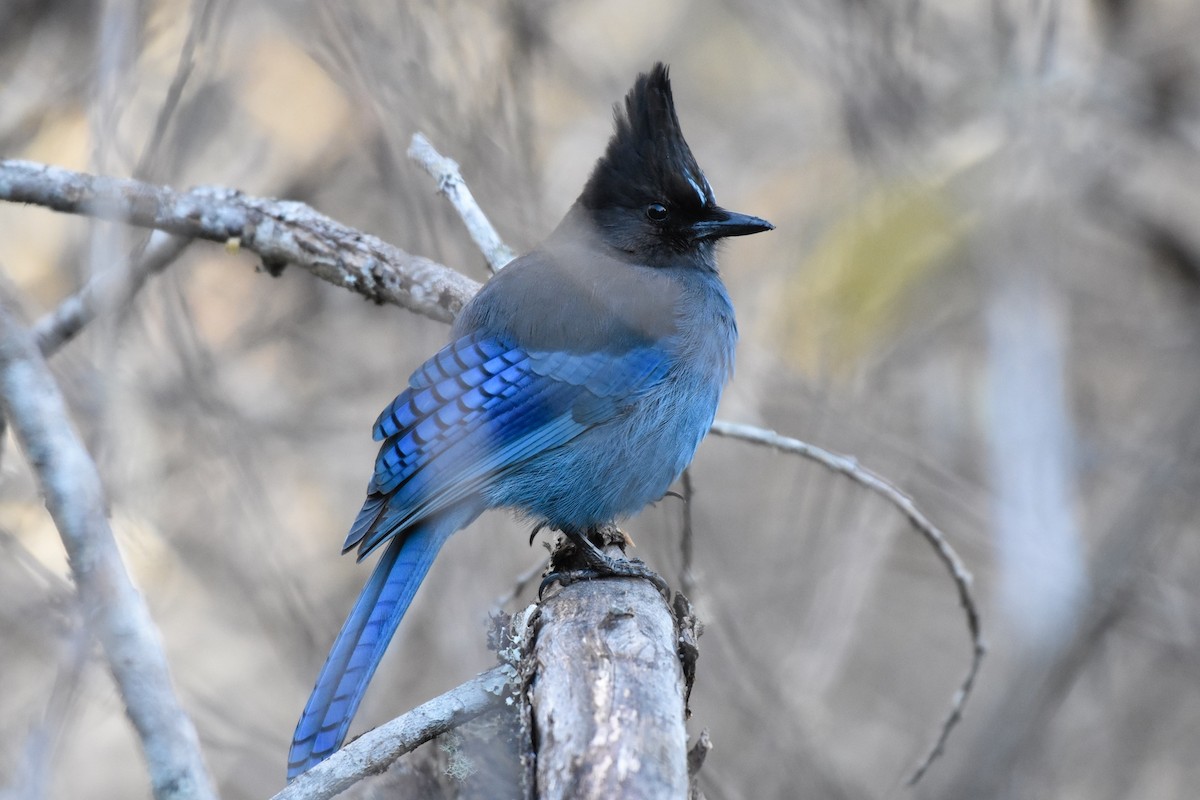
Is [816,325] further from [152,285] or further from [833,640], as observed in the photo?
[152,285]

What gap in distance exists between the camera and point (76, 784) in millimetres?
5582

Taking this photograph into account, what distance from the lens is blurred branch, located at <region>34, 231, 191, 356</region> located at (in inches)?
123

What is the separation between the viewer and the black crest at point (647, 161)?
3590mm

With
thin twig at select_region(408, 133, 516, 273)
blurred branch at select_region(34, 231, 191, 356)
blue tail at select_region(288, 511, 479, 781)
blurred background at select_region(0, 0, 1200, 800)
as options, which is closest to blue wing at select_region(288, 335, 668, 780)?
blue tail at select_region(288, 511, 479, 781)

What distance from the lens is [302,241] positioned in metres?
3.39

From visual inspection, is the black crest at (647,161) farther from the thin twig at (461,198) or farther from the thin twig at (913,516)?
the thin twig at (913,516)

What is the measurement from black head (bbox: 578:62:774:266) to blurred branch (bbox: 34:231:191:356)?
49.1 inches

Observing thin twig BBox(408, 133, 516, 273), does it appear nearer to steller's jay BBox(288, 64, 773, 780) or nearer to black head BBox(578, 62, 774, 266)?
steller's jay BBox(288, 64, 773, 780)

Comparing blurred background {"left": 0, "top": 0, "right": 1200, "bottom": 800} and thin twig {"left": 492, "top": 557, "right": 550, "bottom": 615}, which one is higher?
blurred background {"left": 0, "top": 0, "right": 1200, "bottom": 800}

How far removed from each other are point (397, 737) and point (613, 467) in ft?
4.14

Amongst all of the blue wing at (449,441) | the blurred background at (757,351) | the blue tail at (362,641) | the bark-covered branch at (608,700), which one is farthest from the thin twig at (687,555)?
the blue tail at (362,641)

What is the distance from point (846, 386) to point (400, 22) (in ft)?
6.71

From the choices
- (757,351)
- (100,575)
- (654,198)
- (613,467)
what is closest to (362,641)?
(613,467)

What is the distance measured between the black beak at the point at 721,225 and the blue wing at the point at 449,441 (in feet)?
1.69
